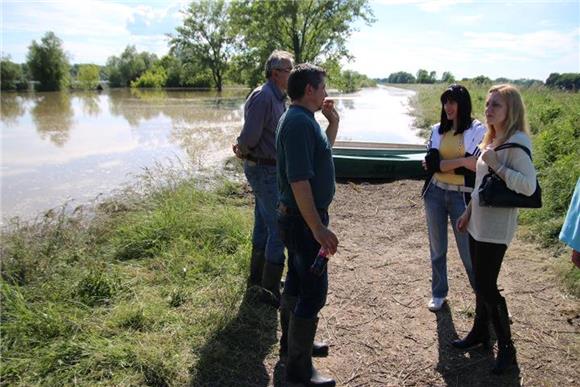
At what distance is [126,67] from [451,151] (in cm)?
8008

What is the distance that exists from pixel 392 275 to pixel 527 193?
2067mm

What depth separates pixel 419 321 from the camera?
3.35 metres

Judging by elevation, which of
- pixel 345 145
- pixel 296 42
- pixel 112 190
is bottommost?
pixel 112 190

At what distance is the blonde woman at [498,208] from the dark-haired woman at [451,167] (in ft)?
1.14

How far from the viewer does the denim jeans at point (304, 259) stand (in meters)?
2.36

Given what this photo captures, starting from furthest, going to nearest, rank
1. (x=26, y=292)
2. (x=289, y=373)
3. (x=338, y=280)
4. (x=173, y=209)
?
1. (x=173, y=209)
2. (x=338, y=280)
3. (x=26, y=292)
4. (x=289, y=373)

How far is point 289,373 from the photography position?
101 inches

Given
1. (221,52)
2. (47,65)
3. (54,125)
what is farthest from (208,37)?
(54,125)

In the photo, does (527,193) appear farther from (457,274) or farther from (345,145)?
(345,145)

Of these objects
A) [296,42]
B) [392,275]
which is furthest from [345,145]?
[296,42]

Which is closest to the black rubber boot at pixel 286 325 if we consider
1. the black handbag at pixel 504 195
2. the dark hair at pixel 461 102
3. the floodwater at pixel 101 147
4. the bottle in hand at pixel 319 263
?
the bottle in hand at pixel 319 263

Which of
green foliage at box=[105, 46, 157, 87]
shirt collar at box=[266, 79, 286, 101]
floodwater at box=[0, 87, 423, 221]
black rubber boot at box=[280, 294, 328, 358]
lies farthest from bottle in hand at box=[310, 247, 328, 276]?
green foliage at box=[105, 46, 157, 87]

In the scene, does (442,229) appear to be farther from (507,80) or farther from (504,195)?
(507,80)

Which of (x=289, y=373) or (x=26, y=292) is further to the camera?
(x=26, y=292)
